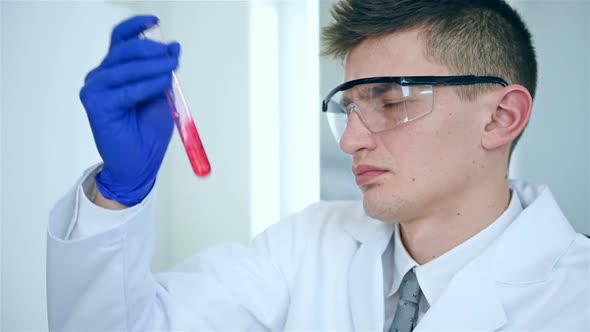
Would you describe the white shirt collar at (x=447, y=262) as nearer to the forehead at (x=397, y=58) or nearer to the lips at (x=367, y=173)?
the lips at (x=367, y=173)

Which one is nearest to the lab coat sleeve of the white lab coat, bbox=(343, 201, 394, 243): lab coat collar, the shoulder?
the white lab coat

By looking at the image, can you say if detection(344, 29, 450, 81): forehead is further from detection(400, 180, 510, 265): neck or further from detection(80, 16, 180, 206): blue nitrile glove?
detection(80, 16, 180, 206): blue nitrile glove

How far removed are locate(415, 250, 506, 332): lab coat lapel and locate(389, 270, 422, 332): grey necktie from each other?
0.24ft

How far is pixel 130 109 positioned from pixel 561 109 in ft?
5.93

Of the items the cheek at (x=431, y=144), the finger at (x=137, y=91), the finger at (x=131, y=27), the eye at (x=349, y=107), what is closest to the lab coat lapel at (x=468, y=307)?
the cheek at (x=431, y=144)

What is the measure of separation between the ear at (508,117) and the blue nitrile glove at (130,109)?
865 millimetres

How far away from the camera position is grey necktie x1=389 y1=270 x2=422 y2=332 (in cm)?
128

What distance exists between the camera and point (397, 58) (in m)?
1.30

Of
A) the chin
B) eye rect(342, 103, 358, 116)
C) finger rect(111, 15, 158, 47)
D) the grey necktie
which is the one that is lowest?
the grey necktie

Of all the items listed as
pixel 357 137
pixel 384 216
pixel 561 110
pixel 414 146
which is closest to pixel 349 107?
pixel 357 137

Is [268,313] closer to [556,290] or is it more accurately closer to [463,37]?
[556,290]

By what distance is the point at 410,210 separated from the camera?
1.32m

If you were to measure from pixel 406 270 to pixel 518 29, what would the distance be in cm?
78

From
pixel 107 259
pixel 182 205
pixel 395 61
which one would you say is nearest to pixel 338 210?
pixel 395 61
